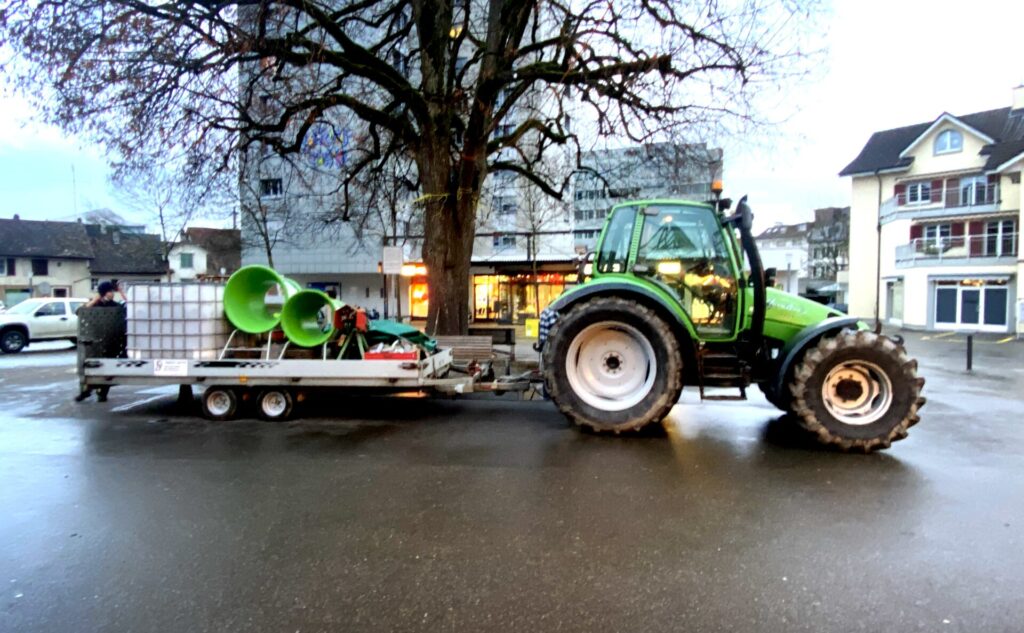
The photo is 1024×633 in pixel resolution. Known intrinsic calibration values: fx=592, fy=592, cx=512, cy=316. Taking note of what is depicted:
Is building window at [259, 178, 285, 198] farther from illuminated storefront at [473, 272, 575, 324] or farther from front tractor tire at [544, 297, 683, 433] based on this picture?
illuminated storefront at [473, 272, 575, 324]

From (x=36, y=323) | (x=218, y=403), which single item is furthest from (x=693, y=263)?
(x=36, y=323)

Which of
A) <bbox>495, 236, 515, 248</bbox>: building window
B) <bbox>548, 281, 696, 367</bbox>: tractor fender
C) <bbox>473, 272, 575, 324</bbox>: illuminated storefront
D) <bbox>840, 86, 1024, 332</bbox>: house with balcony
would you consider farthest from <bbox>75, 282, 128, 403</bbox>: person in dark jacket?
<bbox>840, 86, 1024, 332</bbox>: house with balcony

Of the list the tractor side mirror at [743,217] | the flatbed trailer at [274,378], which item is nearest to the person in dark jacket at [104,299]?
the flatbed trailer at [274,378]

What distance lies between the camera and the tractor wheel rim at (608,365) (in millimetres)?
Answer: 6551

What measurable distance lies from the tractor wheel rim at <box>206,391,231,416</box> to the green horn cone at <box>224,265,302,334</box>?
874 millimetres

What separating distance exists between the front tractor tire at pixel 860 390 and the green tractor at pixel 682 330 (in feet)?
0.06

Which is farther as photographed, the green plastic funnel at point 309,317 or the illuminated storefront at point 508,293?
the illuminated storefront at point 508,293

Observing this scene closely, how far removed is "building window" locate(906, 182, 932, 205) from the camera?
110ft

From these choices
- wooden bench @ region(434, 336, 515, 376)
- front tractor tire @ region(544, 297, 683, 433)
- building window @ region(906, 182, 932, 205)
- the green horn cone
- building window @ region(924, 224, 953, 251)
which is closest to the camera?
front tractor tire @ region(544, 297, 683, 433)

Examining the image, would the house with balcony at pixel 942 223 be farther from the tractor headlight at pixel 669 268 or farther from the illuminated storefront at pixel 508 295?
the tractor headlight at pixel 669 268

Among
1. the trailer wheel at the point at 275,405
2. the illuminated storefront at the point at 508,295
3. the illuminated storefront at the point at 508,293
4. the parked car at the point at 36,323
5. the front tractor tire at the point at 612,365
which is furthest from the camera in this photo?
the illuminated storefront at the point at 508,295

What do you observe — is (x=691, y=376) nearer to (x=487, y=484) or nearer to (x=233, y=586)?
(x=487, y=484)

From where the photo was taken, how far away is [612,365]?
22.1 ft

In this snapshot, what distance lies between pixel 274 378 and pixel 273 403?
435 mm
